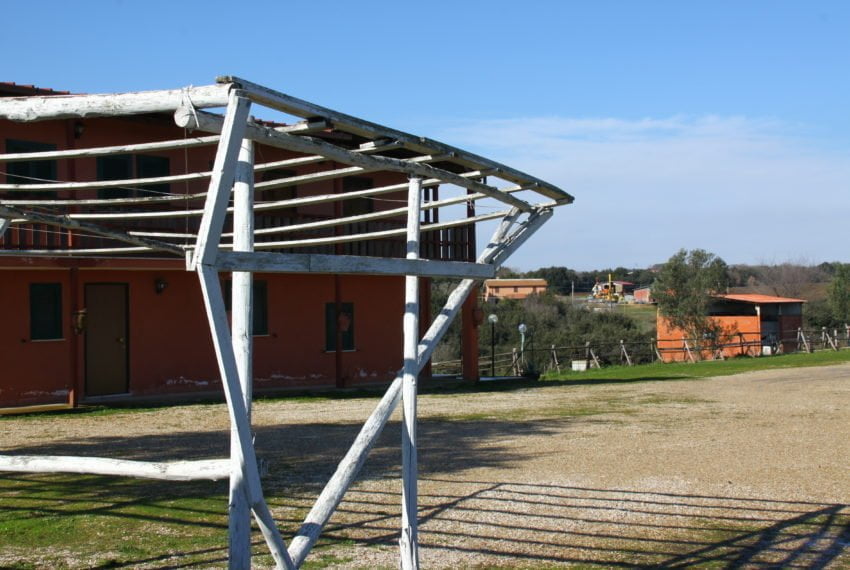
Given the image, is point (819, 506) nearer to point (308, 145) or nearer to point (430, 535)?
point (430, 535)

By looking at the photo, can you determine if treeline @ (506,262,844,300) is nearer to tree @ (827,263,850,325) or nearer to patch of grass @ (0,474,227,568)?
tree @ (827,263,850,325)

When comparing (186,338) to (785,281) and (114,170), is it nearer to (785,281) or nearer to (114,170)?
(114,170)

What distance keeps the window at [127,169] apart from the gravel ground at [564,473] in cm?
450

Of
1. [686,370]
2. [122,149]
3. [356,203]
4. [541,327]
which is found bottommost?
[686,370]

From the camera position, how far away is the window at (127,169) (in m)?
18.5

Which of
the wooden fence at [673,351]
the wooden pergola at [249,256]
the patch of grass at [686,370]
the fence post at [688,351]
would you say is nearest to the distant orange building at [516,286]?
the wooden fence at [673,351]

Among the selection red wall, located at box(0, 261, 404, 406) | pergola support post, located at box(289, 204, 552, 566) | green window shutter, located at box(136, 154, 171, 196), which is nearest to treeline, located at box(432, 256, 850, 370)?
red wall, located at box(0, 261, 404, 406)

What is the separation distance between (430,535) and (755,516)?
304 centimetres

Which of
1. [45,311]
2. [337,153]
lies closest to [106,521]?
[337,153]

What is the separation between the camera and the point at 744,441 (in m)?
12.9

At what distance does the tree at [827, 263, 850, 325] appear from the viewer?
53312mm

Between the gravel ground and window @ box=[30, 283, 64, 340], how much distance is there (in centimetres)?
281

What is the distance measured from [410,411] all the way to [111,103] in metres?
2.32

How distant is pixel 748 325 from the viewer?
42750 mm
